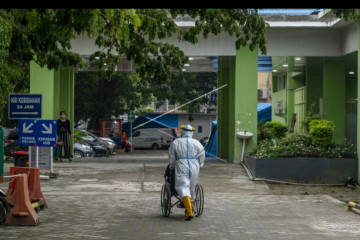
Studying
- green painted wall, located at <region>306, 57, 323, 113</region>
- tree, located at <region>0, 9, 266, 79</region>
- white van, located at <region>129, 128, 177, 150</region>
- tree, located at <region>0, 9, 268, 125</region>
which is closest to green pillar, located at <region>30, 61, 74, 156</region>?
tree, located at <region>0, 9, 268, 125</region>

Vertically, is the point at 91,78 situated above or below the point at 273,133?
above

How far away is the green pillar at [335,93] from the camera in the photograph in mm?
27578

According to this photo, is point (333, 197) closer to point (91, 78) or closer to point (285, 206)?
point (285, 206)

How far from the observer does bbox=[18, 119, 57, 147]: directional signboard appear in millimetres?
18234

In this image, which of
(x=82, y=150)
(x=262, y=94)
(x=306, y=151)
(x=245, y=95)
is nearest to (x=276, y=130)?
(x=245, y=95)

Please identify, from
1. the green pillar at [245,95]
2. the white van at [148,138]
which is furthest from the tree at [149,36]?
the white van at [148,138]

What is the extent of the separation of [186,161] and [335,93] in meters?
15.6

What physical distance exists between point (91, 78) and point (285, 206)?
31.3 meters

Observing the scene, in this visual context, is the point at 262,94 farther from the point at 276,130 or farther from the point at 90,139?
the point at 276,130

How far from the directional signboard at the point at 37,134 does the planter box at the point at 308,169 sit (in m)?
5.90

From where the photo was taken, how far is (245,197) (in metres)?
17.3

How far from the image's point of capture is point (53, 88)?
Result: 87.0 ft

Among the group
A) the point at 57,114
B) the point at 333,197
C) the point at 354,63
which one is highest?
the point at 354,63
